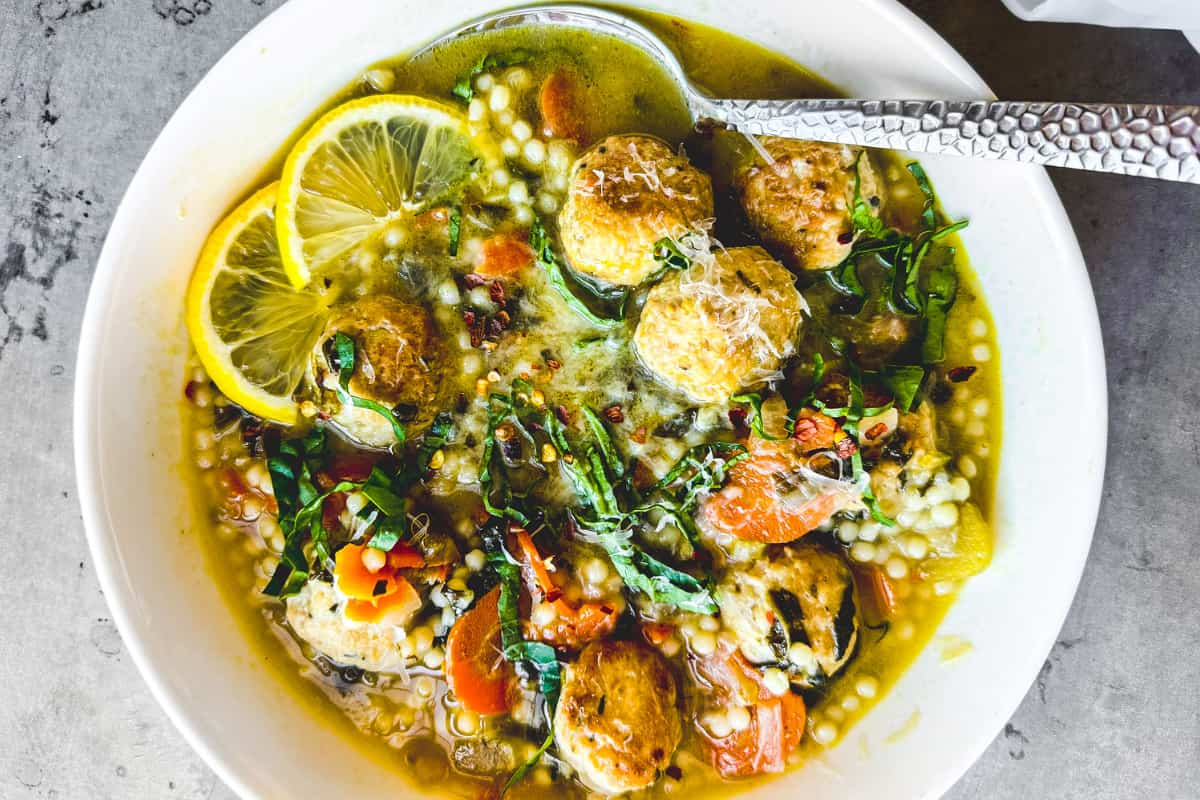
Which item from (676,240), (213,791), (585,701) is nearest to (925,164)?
(676,240)

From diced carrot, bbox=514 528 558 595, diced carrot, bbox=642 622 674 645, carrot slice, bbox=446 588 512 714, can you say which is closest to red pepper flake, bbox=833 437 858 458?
diced carrot, bbox=642 622 674 645

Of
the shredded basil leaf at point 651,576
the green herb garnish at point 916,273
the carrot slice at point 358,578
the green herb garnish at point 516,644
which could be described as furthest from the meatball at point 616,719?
the green herb garnish at point 916,273

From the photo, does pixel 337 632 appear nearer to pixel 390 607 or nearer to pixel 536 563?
pixel 390 607

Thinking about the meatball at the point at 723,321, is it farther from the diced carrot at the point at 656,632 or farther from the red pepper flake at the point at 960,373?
the diced carrot at the point at 656,632

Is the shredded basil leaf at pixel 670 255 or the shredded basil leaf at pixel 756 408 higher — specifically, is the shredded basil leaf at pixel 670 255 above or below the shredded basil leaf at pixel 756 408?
above

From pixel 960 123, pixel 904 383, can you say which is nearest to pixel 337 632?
pixel 904 383

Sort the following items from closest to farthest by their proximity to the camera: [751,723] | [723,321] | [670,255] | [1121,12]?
[723,321] < [670,255] < [1121,12] < [751,723]

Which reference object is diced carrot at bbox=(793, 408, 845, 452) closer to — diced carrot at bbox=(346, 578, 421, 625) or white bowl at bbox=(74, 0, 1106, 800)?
white bowl at bbox=(74, 0, 1106, 800)
